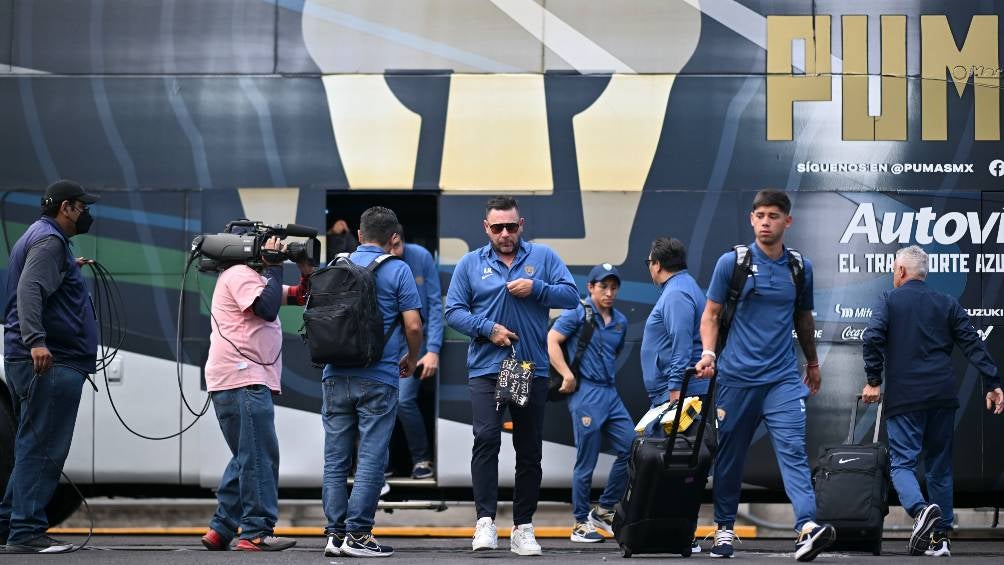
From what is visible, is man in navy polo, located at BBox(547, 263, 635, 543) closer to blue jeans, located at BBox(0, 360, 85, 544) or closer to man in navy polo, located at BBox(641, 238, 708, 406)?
man in navy polo, located at BBox(641, 238, 708, 406)

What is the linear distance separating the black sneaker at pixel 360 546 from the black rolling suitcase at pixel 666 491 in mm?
1354

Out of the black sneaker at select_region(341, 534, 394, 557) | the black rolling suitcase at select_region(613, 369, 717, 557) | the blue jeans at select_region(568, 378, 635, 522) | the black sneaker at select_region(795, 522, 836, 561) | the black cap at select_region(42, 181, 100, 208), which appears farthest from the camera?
the blue jeans at select_region(568, 378, 635, 522)

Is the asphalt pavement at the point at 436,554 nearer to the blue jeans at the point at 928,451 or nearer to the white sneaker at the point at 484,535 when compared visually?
the white sneaker at the point at 484,535

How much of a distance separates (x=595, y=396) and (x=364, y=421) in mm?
2070

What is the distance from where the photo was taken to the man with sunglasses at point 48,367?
26.0 ft

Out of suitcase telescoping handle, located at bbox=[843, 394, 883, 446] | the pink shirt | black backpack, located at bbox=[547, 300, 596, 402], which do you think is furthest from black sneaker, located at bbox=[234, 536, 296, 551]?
suitcase telescoping handle, located at bbox=[843, 394, 883, 446]

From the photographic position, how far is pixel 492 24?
382 inches

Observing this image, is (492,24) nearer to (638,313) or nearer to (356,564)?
(638,313)

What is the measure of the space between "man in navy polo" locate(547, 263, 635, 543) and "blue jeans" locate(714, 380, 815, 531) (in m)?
1.37

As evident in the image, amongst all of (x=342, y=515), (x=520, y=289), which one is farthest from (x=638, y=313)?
(x=342, y=515)

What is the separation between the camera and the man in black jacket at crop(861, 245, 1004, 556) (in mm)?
8680

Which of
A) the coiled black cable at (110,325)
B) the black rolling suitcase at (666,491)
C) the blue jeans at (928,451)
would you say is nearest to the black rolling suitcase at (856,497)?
the blue jeans at (928,451)

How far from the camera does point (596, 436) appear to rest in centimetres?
943

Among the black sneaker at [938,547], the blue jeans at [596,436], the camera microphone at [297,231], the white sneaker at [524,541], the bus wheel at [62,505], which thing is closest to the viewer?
the white sneaker at [524,541]
